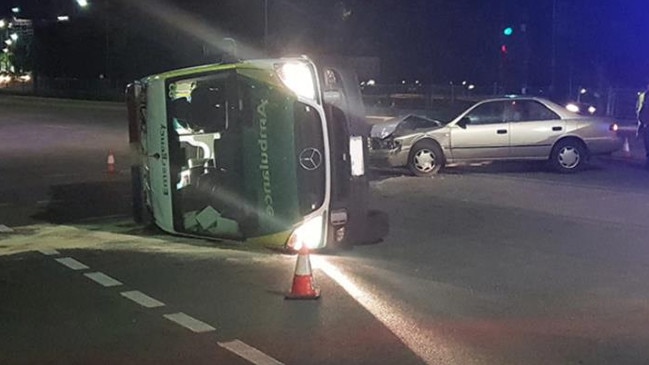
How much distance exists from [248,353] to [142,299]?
205 cm

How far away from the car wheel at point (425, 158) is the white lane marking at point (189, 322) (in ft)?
35.3

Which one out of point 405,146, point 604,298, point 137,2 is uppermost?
point 137,2

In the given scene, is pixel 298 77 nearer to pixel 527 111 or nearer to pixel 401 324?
pixel 401 324

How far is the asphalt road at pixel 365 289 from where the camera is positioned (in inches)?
258

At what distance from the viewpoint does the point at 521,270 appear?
9383 mm

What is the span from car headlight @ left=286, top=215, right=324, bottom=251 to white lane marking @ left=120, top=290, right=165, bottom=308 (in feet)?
6.47

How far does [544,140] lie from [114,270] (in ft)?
34.8

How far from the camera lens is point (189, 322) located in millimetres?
7316

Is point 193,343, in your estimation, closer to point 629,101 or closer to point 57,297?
point 57,297

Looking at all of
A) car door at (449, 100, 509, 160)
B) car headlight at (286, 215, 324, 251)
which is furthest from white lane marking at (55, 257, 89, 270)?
car door at (449, 100, 509, 160)

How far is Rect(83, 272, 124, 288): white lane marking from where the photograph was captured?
8820 millimetres

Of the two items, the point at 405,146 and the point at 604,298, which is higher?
the point at 405,146

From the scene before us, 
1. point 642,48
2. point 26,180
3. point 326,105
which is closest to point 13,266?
point 326,105

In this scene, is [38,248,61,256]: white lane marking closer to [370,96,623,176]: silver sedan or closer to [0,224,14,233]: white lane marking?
[0,224,14,233]: white lane marking
